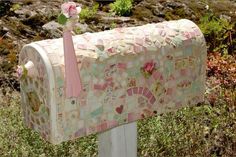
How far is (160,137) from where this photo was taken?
4484 millimetres

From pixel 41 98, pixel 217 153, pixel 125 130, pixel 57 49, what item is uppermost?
pixel 57 49

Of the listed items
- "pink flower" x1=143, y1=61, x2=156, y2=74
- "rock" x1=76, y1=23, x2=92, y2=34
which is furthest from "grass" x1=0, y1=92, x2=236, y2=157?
"rock" x1=76, y1=23, x2=92, y2=34

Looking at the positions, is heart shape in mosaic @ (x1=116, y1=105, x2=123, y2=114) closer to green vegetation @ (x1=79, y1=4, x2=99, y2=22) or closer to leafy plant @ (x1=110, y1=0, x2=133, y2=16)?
green vegetation @ (x1=79, y1=4, x2=99, y2=22)

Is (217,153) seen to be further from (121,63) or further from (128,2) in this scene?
(128,2)

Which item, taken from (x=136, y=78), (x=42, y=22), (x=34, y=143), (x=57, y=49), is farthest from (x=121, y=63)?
(x=42, y=22)

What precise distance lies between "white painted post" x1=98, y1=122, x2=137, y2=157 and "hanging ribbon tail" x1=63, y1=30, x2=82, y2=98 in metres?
0.58

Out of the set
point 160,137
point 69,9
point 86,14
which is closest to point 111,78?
point 69,9

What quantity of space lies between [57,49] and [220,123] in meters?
2.04

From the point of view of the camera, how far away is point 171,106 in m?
3.64

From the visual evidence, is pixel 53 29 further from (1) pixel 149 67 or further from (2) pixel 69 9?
(2) pixel 69 9

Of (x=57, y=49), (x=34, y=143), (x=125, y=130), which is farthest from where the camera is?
(x=34, y=143)

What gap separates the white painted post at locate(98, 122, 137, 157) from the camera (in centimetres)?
360

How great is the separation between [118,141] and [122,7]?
3.68 meters

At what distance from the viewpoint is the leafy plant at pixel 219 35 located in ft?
20.1
